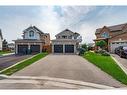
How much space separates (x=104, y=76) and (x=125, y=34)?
5.70 m

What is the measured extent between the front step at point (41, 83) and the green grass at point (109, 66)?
1.79 m

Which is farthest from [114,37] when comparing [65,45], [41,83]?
[41,83]

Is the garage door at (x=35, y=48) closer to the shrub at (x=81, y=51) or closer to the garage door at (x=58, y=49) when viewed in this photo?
the garage door at (x=58, y=49)

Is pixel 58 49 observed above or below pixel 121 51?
above

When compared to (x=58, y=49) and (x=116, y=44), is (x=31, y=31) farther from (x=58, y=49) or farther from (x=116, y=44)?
(x=116, y=44)

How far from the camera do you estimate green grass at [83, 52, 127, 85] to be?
47.5ft

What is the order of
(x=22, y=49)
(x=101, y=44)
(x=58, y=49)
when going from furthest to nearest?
(x=58, y=49), (x=22, y=49), (x=101, y=44)

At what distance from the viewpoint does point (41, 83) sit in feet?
43.8

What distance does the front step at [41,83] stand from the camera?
1278cm

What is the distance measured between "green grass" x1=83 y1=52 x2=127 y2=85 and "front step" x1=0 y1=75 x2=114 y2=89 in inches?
70.4

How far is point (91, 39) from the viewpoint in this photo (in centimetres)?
1683

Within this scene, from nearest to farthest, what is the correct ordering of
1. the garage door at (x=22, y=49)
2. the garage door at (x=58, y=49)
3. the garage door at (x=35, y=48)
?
the garage door at (x=22, y=49) → the garage door at (x=35, y=48) → the garage door at (x=58, y=49)

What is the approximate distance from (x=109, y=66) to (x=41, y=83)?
5531 mm

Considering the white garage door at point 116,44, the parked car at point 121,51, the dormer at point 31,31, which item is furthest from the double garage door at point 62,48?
the parked car at point 121,51
